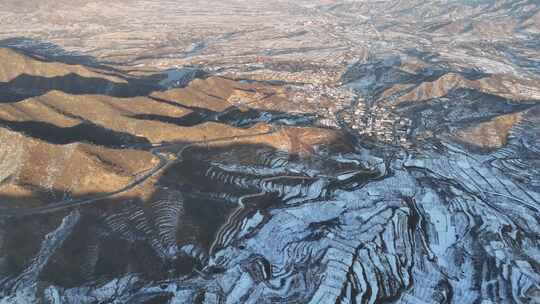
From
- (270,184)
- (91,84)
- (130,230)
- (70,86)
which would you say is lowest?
(130,230)

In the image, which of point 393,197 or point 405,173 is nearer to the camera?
point 393,197

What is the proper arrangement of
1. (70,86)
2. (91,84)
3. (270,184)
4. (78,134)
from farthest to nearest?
(91,84), (70,86), (78,134), (270,184)

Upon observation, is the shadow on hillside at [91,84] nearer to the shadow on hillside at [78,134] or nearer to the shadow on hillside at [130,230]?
the shadow on hillside at [78,134]

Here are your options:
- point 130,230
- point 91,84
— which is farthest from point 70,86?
point 130,230

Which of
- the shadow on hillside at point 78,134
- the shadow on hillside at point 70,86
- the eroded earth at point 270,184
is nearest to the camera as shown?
the eroded earth at point 270,184

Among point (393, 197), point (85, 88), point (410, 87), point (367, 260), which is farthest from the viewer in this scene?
point (410, 87)

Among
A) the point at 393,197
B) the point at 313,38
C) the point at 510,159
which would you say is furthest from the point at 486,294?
the point at 313,38

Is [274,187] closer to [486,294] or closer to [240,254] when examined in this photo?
[240,254]

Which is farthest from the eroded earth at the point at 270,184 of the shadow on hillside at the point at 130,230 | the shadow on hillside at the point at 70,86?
the shadow on hillside at the point at 70,86

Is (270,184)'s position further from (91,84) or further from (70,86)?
(70,86)

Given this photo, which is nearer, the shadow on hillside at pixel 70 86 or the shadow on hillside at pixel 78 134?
the shadow on hillside at pixel 78 134

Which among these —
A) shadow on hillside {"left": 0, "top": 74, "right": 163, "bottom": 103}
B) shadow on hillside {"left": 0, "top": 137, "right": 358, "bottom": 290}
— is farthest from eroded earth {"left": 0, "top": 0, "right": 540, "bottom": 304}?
shadow on hillside {"left": 0, "top": 74, "right": 163, "bottom": 103}
